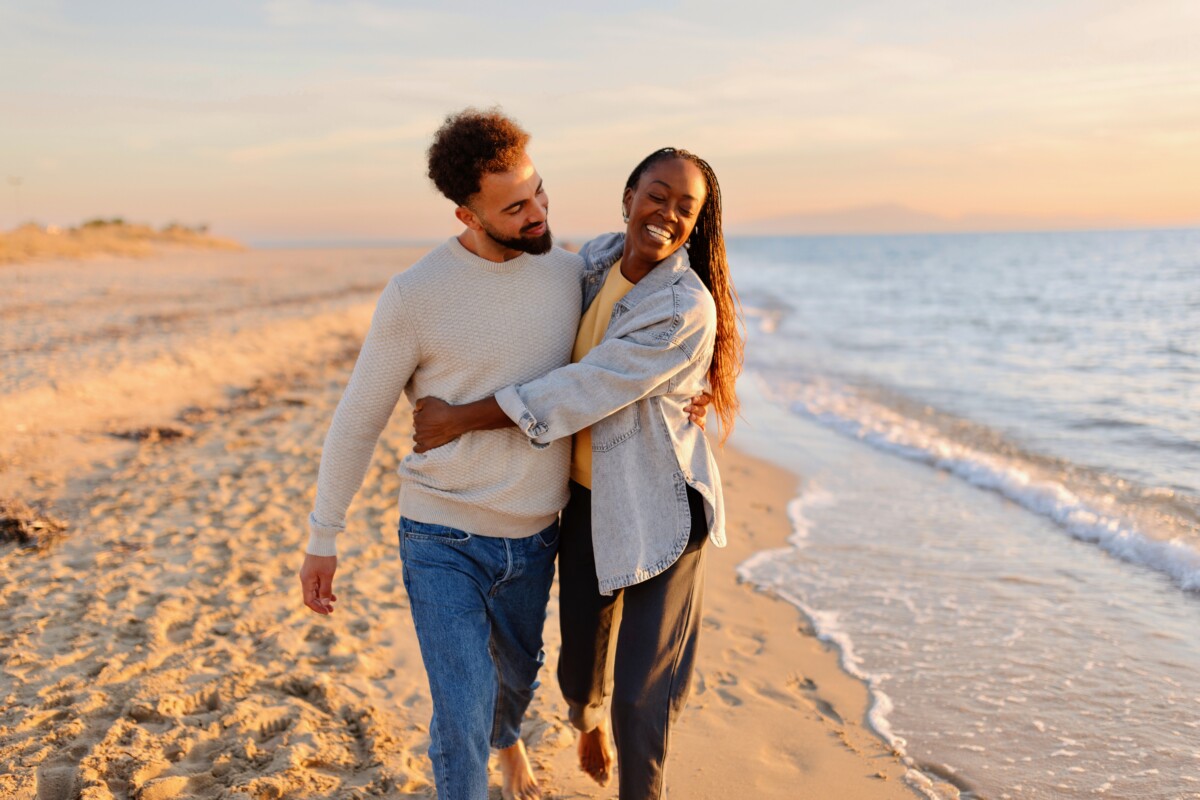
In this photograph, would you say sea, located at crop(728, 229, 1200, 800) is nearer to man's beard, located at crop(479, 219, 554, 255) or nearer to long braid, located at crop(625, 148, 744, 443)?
long braid, located at crop(625, 148, 744, 443)

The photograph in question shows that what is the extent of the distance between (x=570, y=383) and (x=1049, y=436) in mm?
8660

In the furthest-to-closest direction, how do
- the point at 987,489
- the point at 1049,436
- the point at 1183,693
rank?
the point at 1049,436 < the point at 987,489 < the point at 1183,693

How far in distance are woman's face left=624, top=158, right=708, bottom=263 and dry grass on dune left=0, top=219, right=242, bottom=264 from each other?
86.7 feet

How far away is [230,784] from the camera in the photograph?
10.3 feet

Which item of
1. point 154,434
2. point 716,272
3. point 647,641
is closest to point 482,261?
point 716,272

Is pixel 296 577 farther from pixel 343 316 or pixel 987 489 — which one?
pixel 343 316

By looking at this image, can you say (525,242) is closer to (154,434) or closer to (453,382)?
(453,382)

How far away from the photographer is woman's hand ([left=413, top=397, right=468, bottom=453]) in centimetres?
250

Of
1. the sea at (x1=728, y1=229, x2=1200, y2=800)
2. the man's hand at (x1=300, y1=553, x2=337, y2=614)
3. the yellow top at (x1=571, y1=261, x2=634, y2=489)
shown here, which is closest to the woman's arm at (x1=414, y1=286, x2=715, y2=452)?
the yellow top at (x1=571, y1=261, x2=634, y2=489)

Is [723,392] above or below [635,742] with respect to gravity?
above

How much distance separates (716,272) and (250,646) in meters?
2.80

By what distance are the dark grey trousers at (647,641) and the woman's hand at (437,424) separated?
1.56 feet

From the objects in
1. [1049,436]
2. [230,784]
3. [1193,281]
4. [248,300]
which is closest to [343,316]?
[248,300]

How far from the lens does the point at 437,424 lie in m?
2.51
